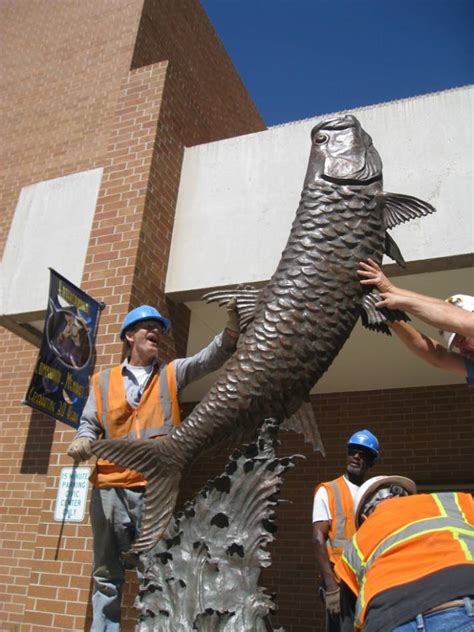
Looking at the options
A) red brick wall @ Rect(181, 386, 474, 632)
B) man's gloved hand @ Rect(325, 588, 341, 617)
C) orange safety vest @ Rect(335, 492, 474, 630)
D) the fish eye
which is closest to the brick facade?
red brick wall @ Rect(181, 386, 474, 632)

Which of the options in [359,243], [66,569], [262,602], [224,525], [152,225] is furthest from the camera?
[152,225]

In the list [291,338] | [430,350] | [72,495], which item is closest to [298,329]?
[291,338]

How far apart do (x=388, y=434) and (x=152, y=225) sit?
164 inches

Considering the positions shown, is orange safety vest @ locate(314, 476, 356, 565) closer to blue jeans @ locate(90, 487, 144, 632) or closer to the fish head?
blue jeans @ locate(90, 487, 144, 632)

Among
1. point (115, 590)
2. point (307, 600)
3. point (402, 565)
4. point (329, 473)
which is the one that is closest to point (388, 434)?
point (329, 473)

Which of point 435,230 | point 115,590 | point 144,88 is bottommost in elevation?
point 115,590

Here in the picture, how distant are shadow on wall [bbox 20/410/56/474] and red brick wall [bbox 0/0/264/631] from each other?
0.05 feet

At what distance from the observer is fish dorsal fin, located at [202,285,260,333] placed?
2.74 metres

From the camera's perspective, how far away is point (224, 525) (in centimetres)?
239

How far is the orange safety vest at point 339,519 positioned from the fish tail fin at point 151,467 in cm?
165

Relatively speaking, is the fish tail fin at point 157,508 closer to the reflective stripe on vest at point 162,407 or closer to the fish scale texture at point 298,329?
the fish scale texture at point 298,329

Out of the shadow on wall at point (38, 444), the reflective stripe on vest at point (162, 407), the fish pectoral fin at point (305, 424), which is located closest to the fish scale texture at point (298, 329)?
the fish pectoral fin at point (305, 424)

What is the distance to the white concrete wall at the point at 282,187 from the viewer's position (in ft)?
18.2

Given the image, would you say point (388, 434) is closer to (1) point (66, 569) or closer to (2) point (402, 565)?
(1) point (66, 569)
